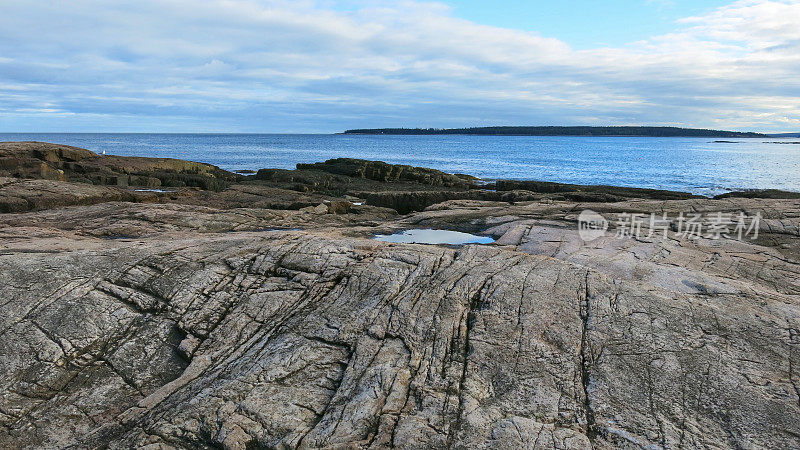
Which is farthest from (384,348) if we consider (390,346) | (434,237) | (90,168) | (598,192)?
(90,168)

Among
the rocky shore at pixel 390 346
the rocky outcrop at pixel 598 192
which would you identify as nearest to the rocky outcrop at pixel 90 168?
the rocky outcrop at pixel 598 192

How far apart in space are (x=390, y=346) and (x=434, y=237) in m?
7.71

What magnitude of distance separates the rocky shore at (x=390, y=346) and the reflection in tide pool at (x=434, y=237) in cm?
249

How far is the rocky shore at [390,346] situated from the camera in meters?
6.84

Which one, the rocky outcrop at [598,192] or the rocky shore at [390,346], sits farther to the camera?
the rocky outcrop at [598,192]

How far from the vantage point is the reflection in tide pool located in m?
14.8

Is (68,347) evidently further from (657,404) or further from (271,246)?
(657,404)

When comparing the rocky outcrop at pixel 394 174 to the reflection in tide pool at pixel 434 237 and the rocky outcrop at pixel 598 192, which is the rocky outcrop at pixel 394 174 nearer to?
the rocky outcrop at pixel 598 192

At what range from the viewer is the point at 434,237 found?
1564cm

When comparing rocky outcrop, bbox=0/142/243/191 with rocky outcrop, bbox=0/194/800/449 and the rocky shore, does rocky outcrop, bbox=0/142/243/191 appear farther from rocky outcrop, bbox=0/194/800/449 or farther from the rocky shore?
rocky outcrop, bbox=0/194/800/449

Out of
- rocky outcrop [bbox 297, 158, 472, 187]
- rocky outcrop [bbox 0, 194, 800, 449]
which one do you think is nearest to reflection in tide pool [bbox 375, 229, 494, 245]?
rocky outcrop [bbox 0, 194, 800, 449]

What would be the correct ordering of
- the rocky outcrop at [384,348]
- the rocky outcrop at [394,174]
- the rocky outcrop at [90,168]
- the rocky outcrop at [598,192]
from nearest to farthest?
the rocky outcrop at [384,348], the rocky outcrop at [598,192], the rocky outcrop at [90,168], the rocky outcrop at [394,174]

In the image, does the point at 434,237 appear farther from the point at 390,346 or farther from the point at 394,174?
the point at 394,174

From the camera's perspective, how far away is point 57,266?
10.5 m
